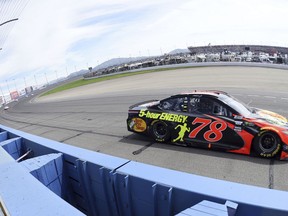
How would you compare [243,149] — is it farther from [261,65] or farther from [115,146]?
[261,65]

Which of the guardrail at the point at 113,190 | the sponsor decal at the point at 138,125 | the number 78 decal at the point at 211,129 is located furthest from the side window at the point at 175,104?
the guardrail at the point at 113,190

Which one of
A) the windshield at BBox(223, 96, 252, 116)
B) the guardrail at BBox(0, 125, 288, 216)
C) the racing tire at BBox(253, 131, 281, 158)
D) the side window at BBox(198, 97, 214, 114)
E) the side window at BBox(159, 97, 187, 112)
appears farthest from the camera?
the side window at BBox(159, 97, 187, 112)

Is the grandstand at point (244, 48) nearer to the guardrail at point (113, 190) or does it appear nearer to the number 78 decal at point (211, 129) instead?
the number 78 decal at point (211, 129)

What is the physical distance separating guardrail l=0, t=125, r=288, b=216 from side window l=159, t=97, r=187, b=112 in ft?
13.6

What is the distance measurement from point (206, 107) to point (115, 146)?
10.7 ft

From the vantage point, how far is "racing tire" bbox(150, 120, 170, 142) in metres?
7.96

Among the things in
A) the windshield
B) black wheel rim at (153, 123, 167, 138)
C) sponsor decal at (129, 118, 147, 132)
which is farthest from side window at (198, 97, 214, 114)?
sponsor decal at (129, 118, 147, 132)

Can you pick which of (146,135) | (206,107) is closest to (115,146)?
(146,135)

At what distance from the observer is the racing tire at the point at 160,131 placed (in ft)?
26.1

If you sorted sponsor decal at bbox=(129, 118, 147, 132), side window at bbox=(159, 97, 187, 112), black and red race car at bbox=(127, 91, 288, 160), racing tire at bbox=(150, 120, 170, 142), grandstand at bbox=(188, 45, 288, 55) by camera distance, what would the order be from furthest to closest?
1. grandstand at bbox=(188, 45, 288, 55)
2. sponsor decal at bbox=(129, 118, 147, 132)
3. racing tire at bbox=(150, 120, 170, 142)
4. side window at bbox=(159, 97, 187, 112)
5. black and red race car at bbox=(127, 91, 288, 160)

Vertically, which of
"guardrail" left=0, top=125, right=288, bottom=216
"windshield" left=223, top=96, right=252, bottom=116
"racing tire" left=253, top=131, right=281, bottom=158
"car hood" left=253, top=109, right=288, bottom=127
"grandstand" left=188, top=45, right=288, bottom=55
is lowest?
"grandstand" left=188, top=45, right=288, bottom=55

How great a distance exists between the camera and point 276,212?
211cm

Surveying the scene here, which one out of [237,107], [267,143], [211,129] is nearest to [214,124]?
→ [211,129]

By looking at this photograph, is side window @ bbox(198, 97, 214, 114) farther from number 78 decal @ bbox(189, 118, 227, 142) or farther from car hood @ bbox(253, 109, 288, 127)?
car hood @ bbox(253, 109, 288, 127)
